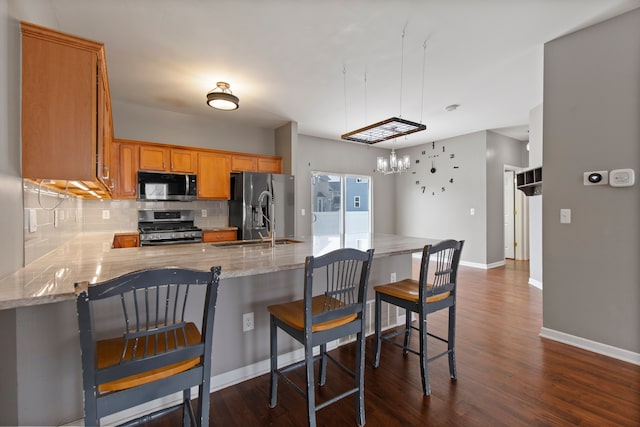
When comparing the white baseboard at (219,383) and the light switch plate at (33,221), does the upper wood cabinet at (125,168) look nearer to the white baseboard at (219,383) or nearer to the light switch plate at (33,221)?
the light switch plate at (33,221)

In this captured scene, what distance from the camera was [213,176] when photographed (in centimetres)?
468

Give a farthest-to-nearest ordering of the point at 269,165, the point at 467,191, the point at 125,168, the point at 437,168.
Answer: the point at 437,168 < the point at 467,191 < the point at 269,165 < the point at 125,168

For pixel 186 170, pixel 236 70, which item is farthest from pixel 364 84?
pixel 186 170

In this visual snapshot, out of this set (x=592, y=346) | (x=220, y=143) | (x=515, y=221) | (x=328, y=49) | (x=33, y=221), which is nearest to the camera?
(x=33, y=221)

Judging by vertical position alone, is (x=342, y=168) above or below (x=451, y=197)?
above

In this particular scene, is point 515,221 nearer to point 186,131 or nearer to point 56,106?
point 186,131

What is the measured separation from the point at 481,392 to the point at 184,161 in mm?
4464

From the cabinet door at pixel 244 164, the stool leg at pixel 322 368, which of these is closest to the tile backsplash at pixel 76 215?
the cabinet door at pixel 244 164

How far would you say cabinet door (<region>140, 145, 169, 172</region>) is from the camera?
164 inches

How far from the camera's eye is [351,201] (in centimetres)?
679

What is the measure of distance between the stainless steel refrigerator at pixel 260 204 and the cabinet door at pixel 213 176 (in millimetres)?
134

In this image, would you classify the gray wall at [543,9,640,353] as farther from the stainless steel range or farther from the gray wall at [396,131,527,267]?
the stainless steel range

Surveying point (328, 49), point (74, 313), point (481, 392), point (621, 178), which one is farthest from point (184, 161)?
point (621, 178)

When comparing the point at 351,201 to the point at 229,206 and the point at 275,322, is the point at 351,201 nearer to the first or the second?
the point at 229,206
